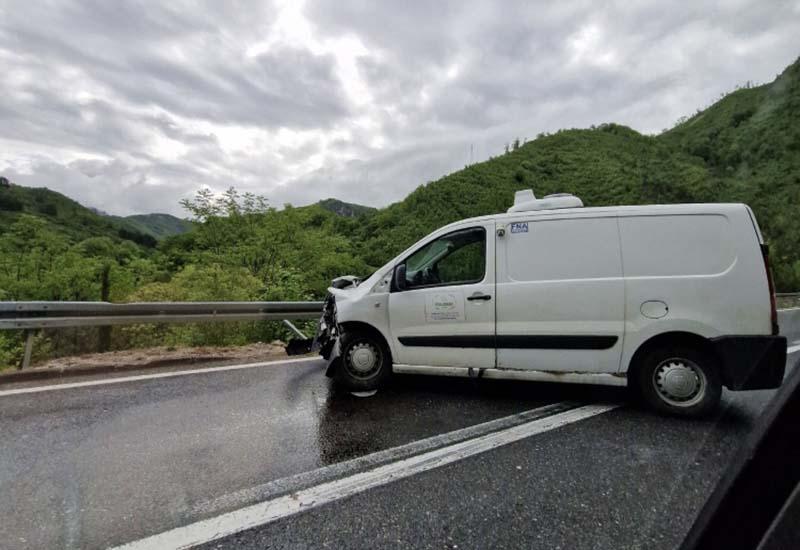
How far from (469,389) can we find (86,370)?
4619 mm

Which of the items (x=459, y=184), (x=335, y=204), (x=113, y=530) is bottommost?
(x=113, y=530)

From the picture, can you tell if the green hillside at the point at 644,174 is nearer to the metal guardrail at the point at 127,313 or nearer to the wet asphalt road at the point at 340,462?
the metal guardrail at the point at 127,313

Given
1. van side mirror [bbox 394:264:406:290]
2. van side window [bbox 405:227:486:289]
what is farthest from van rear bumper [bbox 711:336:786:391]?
van side mirror [bbox 394:264:406:290]

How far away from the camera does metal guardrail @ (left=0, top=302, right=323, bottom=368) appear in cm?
473

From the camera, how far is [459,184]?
4678 cm

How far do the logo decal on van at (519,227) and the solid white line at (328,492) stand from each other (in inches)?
71.9

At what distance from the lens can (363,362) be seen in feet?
14.7

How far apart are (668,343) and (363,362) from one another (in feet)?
9.95

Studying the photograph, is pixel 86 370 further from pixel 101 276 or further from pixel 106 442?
pixel 101 276

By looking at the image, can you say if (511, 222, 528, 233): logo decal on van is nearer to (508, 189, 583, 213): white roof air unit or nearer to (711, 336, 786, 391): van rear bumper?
(508, 189, 583, 213): white roof air unit

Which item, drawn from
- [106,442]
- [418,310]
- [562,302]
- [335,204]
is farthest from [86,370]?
[335,204]

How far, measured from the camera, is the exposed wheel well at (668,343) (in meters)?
3.64

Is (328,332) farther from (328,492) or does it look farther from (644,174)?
(644,174)

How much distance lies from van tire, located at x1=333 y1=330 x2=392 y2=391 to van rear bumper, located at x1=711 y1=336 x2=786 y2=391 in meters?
3.15
